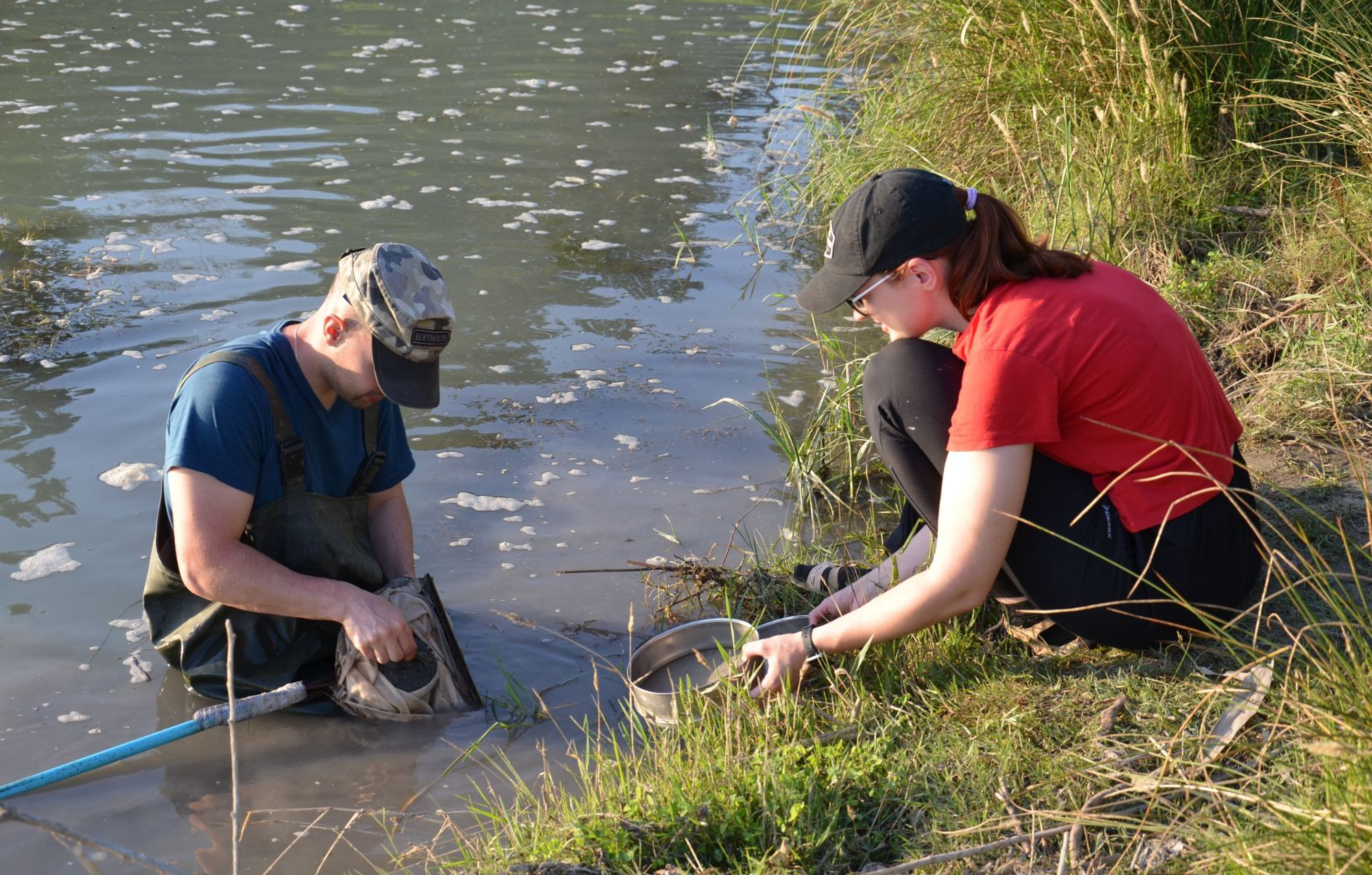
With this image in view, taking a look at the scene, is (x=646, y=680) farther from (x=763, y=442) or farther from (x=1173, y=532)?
(x=763, y=442)

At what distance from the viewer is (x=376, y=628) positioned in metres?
3.28

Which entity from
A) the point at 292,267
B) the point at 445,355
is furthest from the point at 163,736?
the point at 292,267

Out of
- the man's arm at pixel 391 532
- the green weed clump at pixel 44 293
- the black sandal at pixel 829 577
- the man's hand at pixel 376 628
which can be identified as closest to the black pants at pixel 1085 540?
the black sandal at pixel 829 577

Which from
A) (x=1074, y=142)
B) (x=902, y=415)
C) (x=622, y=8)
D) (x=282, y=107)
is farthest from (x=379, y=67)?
(x=902, y=415)

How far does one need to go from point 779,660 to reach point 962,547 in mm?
582

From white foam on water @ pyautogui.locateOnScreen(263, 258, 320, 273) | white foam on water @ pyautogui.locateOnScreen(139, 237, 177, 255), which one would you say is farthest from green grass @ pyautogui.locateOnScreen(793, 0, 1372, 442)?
white foam on water @ pyautogui.locateOnScreen(139, 237, 177, 255)

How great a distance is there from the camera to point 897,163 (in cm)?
638

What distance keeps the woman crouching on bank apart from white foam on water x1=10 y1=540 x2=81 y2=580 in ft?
8.91

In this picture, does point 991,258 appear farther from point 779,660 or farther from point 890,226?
point 779,660

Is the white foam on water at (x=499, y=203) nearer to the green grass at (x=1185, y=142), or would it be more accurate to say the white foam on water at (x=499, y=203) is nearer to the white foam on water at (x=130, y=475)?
the green grass at (x=1185, y=142)

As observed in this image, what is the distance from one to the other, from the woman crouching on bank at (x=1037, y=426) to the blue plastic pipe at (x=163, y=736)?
4.36 ft

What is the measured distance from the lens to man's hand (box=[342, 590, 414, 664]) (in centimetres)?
328

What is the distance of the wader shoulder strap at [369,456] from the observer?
3.55 metres

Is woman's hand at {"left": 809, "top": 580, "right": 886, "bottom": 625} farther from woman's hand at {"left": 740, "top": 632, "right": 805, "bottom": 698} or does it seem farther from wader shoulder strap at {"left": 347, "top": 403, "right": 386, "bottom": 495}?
wader shoulder strap at {"left": 347, "top": 403, "right": 386, "bottom": 495}
